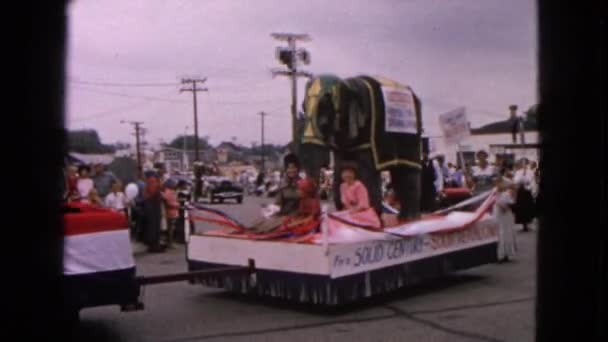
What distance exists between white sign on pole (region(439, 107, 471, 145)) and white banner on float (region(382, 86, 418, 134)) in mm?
3686

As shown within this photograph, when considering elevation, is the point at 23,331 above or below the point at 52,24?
below

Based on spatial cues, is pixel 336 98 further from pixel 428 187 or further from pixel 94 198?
pixel 94 198

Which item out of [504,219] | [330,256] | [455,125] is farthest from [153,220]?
[330,256]

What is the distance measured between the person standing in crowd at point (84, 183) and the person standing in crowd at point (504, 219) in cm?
570

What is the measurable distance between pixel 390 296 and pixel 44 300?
3991 mm

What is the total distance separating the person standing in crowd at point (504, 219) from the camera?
10445mm

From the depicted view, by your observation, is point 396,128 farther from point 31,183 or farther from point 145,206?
point 145,206

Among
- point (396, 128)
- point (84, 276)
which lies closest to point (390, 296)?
point (396, 128)

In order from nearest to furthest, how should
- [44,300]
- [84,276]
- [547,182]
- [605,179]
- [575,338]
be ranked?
1. [605,179]
2. [575,338]
3. [547,182]
4. [44,300]
5. [84,276]

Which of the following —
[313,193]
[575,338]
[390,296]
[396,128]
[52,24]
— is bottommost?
[390,296]

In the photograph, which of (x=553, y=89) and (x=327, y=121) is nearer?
(x=553, y=89)

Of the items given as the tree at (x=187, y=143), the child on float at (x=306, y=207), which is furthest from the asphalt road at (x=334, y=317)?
the tree at (x=187, y=143)

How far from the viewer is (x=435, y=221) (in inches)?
337

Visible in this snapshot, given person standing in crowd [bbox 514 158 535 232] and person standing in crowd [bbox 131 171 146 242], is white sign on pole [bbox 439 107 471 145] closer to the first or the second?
person standing in crowd [bbox 514 158 535 232]
